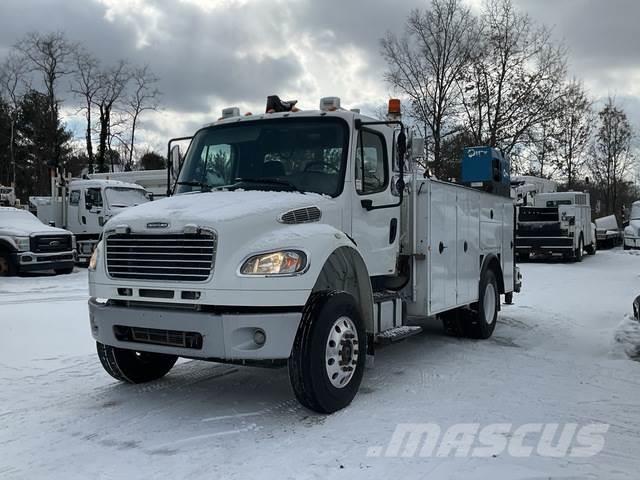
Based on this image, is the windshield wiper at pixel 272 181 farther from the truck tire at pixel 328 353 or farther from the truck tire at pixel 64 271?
the truck tire at pixel 64 271

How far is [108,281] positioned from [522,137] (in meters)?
31.7

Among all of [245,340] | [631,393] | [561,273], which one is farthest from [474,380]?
[561,273]

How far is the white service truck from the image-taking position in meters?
4.77

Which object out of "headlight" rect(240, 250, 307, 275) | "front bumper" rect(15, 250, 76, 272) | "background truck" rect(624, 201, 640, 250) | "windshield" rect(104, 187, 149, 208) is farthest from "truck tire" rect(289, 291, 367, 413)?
"background truck" rect(624, 201, 640, 250)

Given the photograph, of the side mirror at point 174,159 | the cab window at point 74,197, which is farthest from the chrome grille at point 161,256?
the cab window at point 74,197

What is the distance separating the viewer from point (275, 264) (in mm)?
4809

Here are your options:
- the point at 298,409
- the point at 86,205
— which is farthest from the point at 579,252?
the point at 298,409

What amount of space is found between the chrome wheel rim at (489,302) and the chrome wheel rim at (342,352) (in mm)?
3947

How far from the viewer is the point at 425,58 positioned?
106ft

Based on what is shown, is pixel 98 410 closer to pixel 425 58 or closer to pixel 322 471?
pixel 322 471

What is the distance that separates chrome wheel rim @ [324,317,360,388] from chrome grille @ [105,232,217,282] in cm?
120

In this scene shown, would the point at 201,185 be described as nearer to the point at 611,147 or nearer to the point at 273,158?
the point at 273,158

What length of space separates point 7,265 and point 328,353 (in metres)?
15.2

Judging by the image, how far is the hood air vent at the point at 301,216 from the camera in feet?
16.8
